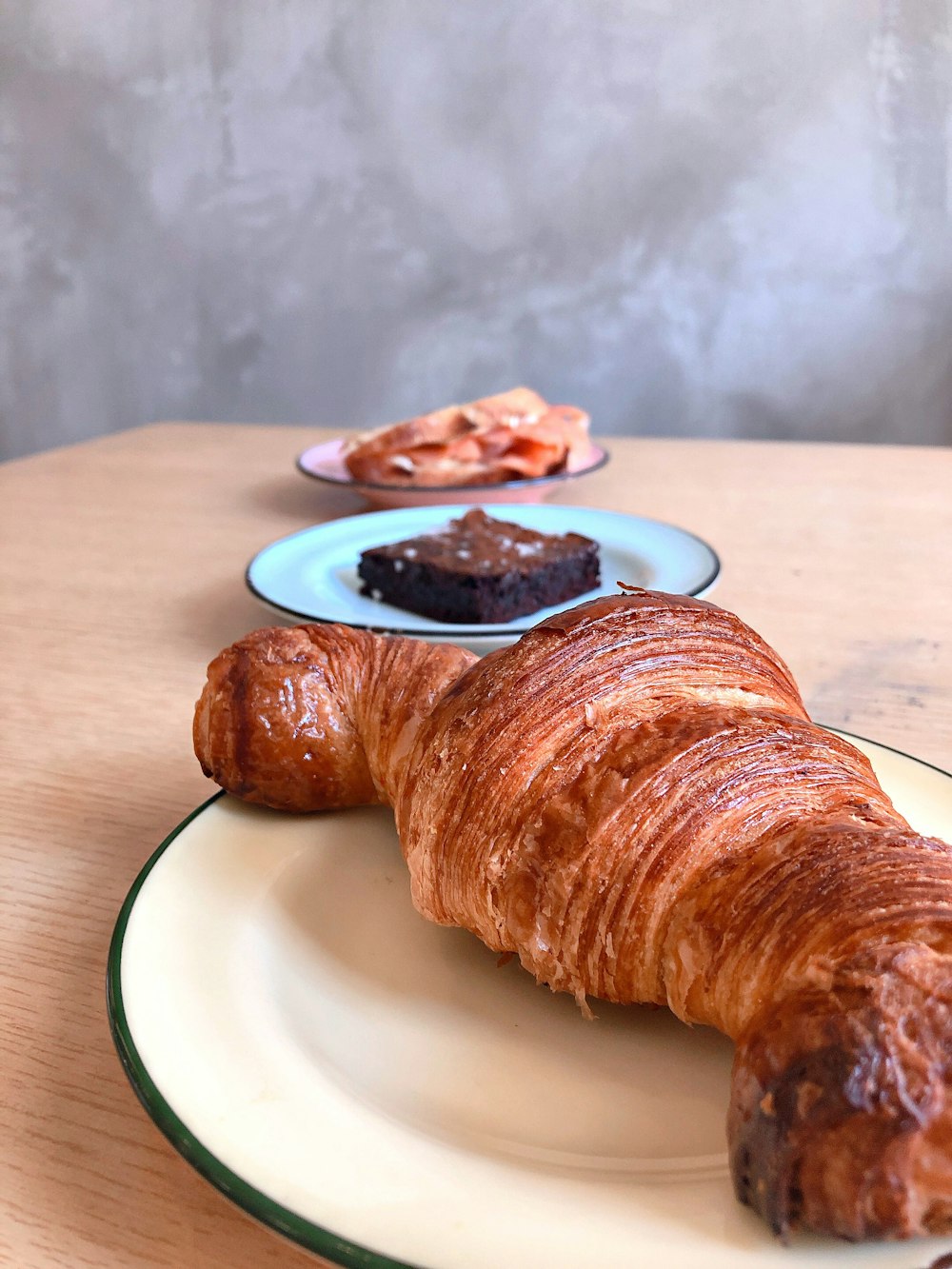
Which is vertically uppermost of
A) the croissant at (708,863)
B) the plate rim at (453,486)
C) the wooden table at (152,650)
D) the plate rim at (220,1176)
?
the croissant at (708,863)

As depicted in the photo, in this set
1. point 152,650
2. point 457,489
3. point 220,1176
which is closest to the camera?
point 220,1176

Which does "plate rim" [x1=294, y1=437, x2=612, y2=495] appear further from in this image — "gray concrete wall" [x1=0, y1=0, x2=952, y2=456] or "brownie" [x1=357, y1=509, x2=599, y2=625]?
"gray concrete wall" [x1=0, y1=0, x2=952, y2=456]

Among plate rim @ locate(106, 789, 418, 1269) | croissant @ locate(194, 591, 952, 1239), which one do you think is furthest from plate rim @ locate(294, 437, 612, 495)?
plate rim @ locate(106, 789, 418, 1269)

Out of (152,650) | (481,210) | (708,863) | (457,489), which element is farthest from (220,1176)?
(481,210)

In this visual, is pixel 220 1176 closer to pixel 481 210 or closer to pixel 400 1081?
pixel 400 1081

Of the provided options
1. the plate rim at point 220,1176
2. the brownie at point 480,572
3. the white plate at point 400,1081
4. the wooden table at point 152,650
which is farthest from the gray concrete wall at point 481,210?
the plate rim at point 220,1176

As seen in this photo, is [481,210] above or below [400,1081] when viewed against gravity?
above

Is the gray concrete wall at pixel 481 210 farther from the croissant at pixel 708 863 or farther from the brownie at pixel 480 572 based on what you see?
the croissant at pixel 708 863
